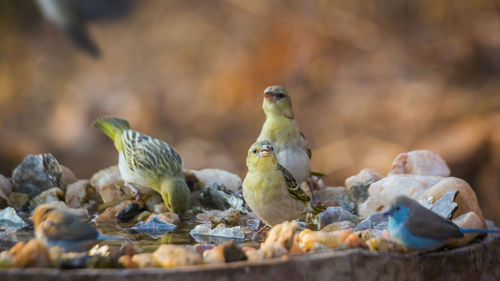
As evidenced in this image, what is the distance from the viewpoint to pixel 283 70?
6629mm

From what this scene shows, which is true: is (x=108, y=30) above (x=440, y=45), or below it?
above

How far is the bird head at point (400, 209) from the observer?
191 centimetres

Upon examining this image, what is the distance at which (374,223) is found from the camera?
97.5 inches

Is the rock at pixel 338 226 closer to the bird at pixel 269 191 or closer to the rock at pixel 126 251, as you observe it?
the bird at pixel 269 191

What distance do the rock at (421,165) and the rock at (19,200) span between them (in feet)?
6.13

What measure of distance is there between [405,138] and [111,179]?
11.0 ft

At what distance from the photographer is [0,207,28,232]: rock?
2.50 m

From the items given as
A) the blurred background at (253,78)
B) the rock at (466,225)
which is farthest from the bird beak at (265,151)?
the blurred background at (253,78)

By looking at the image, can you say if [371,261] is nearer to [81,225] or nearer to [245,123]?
[81,225]

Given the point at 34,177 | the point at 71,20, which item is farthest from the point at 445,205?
the point at 71,20

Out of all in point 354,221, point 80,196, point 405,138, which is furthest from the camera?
point 405,138

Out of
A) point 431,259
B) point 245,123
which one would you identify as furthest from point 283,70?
point 431,259

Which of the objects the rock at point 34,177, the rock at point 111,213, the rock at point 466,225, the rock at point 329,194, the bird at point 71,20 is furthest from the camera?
the bird at point 71,20

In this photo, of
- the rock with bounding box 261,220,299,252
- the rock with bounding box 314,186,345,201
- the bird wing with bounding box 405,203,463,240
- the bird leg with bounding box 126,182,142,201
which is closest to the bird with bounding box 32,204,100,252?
the rock with bounding box 261,220,299,252
